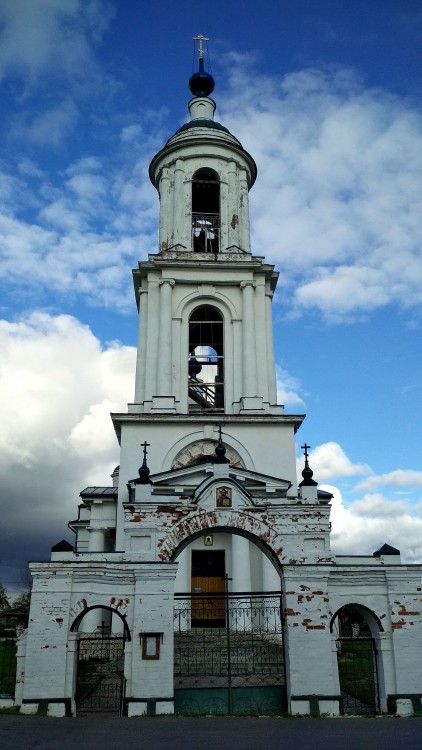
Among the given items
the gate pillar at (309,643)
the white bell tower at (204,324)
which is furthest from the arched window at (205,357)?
the gate pillar at (309,643)

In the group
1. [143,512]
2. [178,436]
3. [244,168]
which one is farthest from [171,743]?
[244,168]

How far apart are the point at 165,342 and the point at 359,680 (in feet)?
35.0

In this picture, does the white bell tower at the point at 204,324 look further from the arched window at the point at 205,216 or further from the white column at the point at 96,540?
the white column at the point at 96,540

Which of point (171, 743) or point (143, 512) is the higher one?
point (143, 512)

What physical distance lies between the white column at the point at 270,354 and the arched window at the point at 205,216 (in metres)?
2.64

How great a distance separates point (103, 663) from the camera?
46.5 feet

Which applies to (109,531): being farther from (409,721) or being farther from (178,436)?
(409,721)

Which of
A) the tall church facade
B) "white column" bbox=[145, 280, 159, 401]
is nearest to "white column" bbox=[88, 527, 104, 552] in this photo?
the tall church facade

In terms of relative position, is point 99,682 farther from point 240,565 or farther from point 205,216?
point 205,216

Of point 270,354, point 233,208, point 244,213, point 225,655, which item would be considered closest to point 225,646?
point 225,655

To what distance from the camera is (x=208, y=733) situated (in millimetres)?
8828

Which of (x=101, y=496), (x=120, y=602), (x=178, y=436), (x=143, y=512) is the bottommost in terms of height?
(x=120, y=602)

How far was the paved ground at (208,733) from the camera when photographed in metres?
8.00

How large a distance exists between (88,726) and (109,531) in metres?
10.6
